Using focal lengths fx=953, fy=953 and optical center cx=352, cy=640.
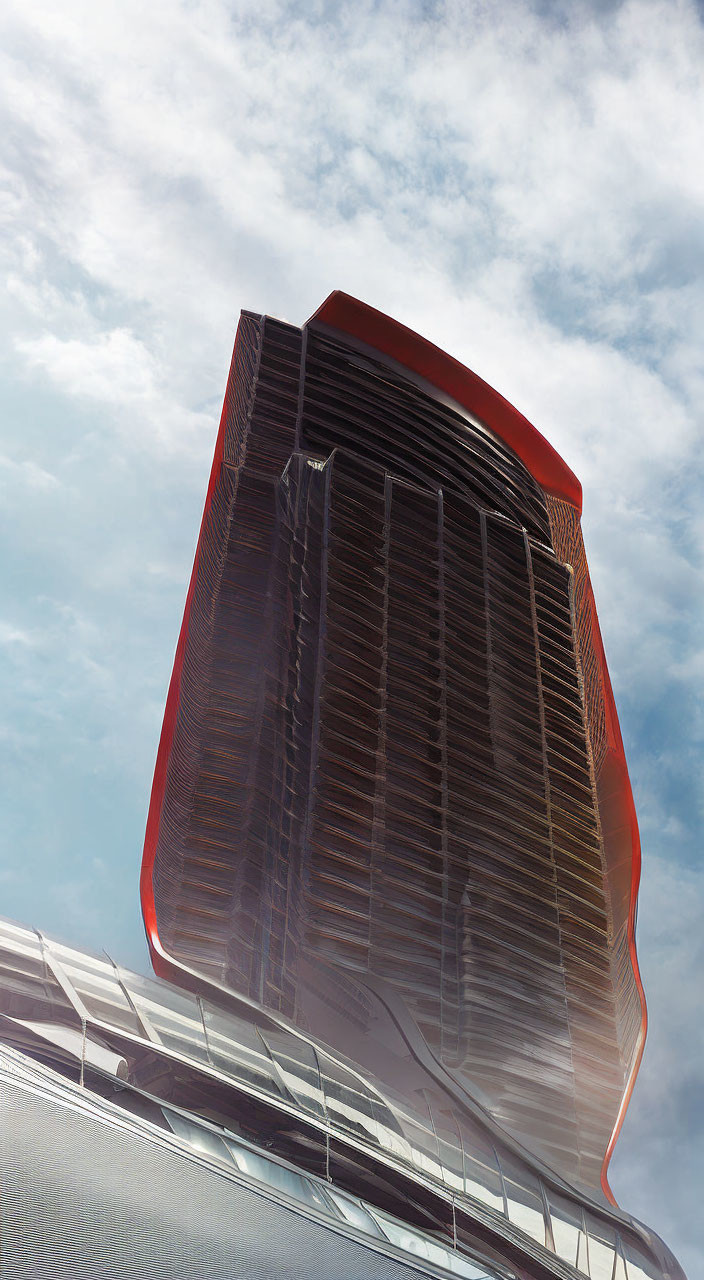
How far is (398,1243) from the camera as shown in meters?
10.2

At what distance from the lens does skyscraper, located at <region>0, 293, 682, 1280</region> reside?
38.4 feet

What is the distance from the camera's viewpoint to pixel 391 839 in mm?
22406

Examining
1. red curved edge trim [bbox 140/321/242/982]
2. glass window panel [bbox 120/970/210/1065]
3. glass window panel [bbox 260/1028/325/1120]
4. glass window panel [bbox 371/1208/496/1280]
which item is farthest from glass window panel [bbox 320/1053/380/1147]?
red curved edge trim [bbox 140/321/242/982]

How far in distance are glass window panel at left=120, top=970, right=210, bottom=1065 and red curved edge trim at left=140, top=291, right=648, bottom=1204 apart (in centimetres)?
1370

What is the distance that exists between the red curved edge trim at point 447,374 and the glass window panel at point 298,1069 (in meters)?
25.6

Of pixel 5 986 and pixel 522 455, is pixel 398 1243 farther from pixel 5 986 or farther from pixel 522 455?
pixel 522 455

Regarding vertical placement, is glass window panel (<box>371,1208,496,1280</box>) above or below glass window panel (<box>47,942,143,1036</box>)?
below

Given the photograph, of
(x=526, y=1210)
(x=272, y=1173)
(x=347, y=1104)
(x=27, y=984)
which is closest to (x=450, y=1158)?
(x=526, y=1210)

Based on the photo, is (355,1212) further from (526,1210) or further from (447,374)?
(447,374)

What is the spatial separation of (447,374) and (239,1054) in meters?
27.6

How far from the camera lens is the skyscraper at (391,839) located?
38.4ft

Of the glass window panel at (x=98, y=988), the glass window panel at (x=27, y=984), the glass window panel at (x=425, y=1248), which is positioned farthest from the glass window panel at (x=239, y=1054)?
the glass window panel at (x=27, y=984)

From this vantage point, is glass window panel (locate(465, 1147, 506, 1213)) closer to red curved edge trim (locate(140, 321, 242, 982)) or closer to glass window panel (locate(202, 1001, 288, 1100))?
glass window panel (locate(202, 1001, 288, 1100))

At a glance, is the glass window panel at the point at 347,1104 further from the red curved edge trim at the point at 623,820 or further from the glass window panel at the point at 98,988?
the red curved edge trim at the point at 623,820
